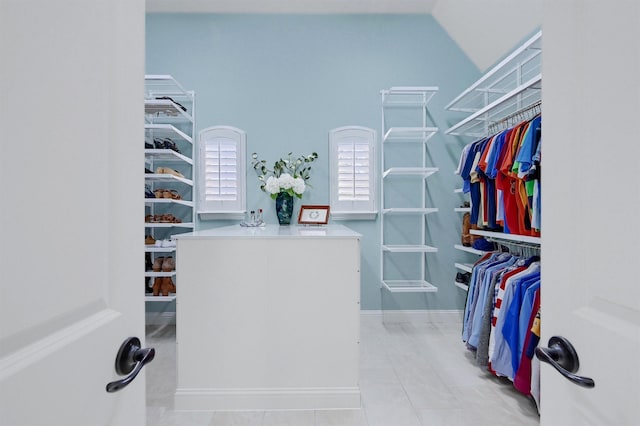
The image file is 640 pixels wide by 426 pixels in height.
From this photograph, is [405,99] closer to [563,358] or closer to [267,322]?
[267,322]

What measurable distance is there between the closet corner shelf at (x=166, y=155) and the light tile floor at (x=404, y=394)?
1.77 meters

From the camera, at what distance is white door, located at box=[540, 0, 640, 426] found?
18.5 inches

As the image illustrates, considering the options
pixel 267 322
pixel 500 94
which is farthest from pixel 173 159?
pixel 500 94

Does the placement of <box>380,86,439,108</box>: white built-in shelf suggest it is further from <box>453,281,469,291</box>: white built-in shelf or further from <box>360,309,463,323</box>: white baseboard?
<box>360,309,463,323</box>: white baseboard

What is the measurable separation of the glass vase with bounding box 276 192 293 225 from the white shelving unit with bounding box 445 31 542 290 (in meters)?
1.71

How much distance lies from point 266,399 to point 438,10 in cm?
396

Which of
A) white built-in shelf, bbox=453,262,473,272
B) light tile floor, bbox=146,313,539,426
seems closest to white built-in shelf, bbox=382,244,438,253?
white built-in shelf, bbox=453,262,473,272

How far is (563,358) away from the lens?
59 centimetres

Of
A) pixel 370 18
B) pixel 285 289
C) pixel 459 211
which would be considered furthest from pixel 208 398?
pixel 370 18

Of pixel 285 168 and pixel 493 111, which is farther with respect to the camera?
pixel 285 168

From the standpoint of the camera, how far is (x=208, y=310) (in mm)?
1913

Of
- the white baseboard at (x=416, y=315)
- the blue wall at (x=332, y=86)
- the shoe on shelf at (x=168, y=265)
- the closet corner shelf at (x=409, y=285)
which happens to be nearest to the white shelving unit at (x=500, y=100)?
the blue wall at (x=332, y=86)

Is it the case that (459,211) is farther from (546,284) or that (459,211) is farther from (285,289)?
(546,284)

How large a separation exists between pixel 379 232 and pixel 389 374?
1529mm
